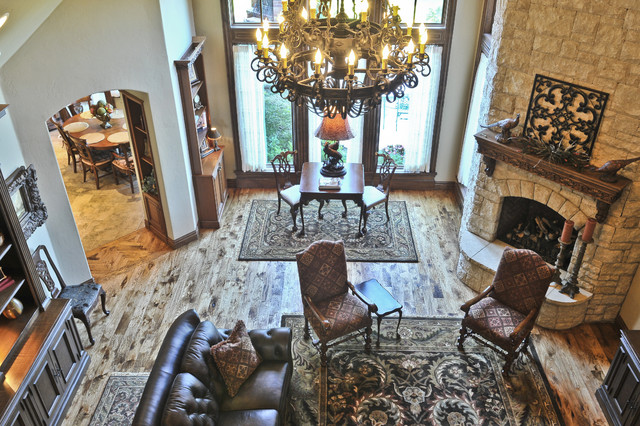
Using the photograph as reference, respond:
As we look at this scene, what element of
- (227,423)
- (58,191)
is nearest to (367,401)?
(227,423)

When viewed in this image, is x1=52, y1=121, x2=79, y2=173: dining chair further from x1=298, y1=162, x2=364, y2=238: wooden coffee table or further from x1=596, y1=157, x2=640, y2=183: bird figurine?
x1=596, y1=157, x2=640, y2=183: bird figurine

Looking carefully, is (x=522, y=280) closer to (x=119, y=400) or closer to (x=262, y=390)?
(x=262, y=390)

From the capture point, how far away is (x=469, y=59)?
24.9 ft

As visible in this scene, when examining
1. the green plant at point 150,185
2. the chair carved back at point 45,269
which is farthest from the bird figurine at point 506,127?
the chair carved back at point 45,269

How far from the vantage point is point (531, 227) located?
20.8 feet

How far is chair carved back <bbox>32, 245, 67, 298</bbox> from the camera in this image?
17.2 feet

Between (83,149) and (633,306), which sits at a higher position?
(83,149)

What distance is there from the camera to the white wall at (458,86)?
7.33 metres

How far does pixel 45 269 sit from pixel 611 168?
565 centimetres

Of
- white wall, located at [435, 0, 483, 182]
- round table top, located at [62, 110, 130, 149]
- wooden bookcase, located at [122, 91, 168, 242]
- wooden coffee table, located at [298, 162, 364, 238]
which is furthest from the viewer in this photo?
round table top, located at [62, 110, 130, 149]

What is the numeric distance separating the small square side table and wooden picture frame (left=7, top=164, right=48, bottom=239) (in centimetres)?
334

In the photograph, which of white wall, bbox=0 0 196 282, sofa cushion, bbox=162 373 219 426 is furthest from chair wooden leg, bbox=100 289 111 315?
sofa cushion, bbox=162 373 219 426

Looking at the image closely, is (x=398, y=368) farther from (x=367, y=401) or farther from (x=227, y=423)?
(x=227, y=423)

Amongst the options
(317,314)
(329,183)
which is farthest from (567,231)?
(329,183)
